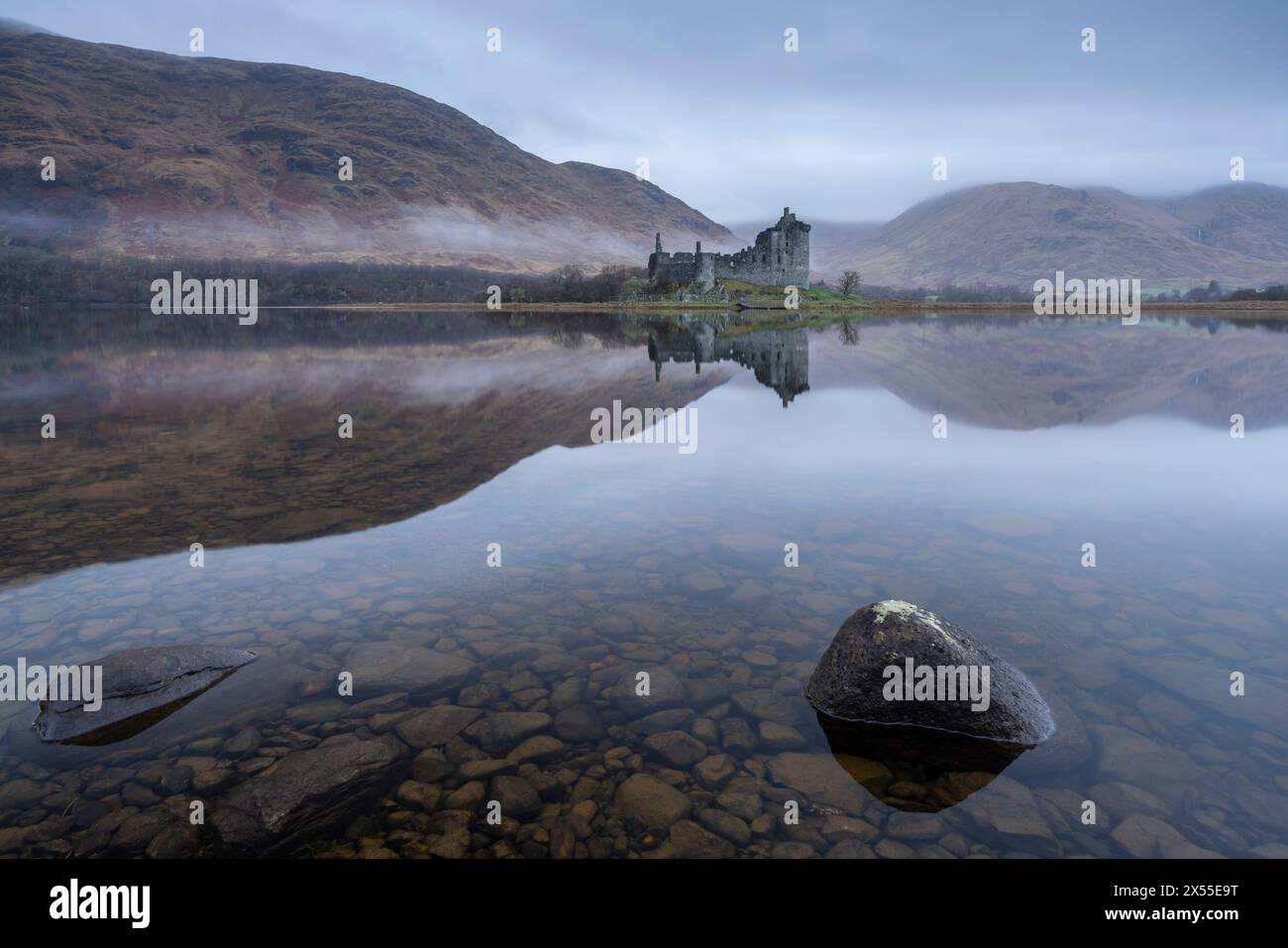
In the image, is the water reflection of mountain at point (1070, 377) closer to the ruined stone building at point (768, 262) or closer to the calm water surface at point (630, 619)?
the calm water surface at point (630, 619)

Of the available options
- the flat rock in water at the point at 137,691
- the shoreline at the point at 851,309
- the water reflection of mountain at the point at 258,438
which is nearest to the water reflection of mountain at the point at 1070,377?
the water reflection of mountain at the point at 258,438

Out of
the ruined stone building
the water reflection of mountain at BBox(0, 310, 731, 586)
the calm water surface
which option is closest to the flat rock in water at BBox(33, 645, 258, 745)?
the calm water surface

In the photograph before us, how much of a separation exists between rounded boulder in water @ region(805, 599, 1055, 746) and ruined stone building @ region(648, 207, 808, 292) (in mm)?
116067

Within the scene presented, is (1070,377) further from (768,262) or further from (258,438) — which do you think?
(768,262)

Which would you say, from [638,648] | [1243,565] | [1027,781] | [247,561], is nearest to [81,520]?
[247,561]

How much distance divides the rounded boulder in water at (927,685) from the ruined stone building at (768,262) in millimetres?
116067

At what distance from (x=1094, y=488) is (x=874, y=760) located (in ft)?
36.1

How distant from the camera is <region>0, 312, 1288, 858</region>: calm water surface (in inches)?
207

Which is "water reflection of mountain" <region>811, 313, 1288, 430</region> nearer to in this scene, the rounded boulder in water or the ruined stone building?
the rounded boulder in water

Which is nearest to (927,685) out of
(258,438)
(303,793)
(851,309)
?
(303,793)

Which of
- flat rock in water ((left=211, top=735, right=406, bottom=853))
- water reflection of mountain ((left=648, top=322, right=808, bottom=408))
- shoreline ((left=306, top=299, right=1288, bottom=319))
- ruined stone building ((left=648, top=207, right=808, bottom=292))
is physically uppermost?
ruined stone building ((left=648, top=207, right=808, bottom=292))

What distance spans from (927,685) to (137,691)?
24.0ft

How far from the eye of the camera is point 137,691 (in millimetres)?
6684
